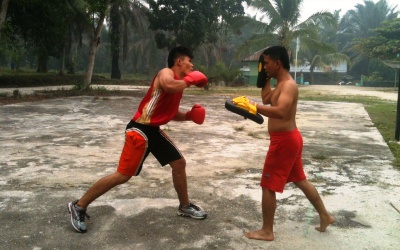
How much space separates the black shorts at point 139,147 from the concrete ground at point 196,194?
466mm

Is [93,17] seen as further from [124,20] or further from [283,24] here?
[283,24]

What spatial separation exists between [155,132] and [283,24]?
24187mm

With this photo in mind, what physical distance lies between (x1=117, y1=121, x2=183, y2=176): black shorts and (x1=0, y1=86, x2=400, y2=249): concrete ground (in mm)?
466

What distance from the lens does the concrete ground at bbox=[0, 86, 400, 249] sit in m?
2.90

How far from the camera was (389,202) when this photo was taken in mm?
Answer: 3693

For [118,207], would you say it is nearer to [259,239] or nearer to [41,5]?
[259,239]

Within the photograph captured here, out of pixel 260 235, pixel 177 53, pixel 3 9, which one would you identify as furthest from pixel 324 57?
pixel 260 235

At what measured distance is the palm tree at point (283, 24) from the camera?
82.6ft

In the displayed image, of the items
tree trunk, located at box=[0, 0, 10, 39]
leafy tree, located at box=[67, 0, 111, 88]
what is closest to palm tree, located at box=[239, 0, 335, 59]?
leafy tree, located at box=[67, 0, 111, 88]

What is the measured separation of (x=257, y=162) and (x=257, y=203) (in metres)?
1.65

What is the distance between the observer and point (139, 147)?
3029 millimetres

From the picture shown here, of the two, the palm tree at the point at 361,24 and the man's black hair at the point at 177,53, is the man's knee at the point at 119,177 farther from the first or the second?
the palm tree at the point at 361,24

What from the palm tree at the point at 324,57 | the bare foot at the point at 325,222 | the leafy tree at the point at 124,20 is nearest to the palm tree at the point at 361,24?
the palm tree at the point at 324,57

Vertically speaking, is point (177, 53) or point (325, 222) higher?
point (177, 53)
